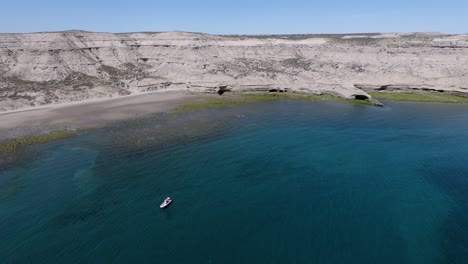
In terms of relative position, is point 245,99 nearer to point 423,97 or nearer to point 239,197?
point 423,97

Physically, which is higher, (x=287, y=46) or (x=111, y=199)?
(x=287, y=46)

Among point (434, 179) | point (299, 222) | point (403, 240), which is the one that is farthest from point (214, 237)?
point (434, 179)

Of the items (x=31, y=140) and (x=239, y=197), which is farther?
(x=31, y=140)

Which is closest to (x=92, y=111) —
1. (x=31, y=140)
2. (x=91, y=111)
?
(x=91, y=111)

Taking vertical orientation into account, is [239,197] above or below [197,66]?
below

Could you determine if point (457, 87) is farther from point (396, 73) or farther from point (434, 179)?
point (434, 179)

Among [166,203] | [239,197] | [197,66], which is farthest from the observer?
[197,66]

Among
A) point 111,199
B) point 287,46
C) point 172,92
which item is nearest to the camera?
point 111,199
